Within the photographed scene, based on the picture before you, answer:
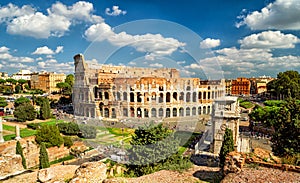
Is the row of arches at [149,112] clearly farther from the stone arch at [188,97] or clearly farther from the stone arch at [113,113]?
the stone arch at [188,97]

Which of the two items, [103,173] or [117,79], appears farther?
[117,79]

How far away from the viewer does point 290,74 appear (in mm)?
52750

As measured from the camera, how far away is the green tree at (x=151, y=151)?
Answer: 12.1m

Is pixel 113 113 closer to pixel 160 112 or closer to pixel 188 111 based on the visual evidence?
pixel 160 112

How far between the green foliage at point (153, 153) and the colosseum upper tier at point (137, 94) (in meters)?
25.0

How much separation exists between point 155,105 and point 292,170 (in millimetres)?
30676

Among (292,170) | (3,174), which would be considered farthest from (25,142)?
(292,170)

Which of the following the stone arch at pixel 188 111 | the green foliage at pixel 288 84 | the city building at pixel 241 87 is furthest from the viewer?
the city building at pixel 241 87

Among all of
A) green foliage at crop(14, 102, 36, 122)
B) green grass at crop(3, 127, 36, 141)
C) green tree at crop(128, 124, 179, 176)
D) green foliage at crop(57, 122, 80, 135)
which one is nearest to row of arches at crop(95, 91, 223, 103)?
green foliage at crop(14, 102, 36, 122)

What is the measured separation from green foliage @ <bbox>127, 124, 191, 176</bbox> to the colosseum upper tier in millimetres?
25014

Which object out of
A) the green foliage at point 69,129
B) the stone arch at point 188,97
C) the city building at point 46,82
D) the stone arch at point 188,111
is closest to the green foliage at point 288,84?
the stone arch at point 188,97

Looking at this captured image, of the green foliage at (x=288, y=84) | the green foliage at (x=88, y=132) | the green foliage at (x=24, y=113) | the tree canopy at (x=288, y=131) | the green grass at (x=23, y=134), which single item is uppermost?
the green foliage at (x=288, y=84)

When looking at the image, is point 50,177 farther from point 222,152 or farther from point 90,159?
point 222,152

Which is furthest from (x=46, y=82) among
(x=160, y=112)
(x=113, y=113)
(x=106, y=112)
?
(x=160, y=112)
